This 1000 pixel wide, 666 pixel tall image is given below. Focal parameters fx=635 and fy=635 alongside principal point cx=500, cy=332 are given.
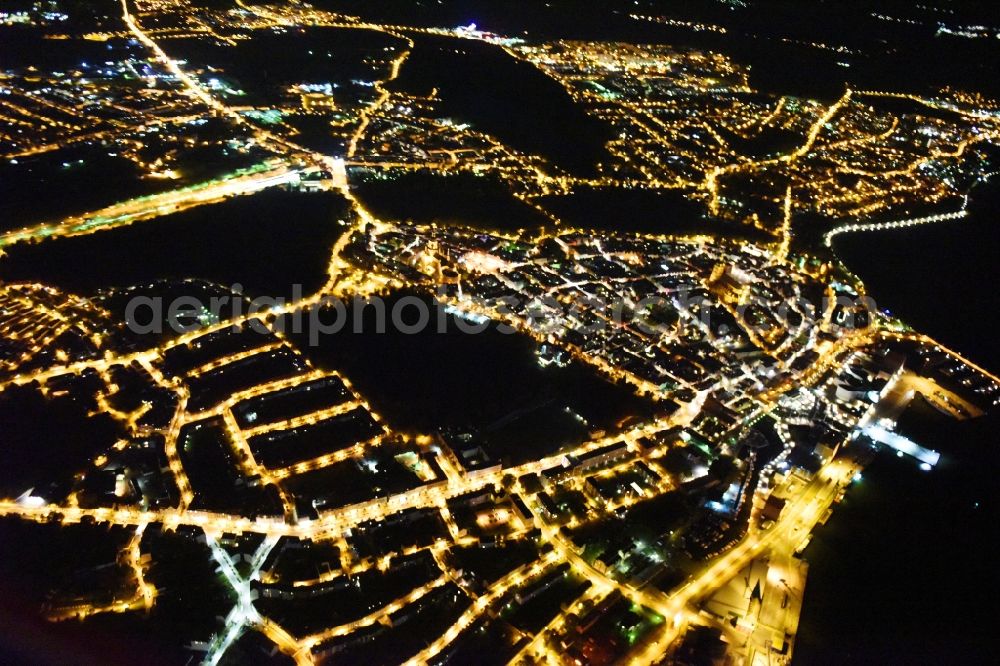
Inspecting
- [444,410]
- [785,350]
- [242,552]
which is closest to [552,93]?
[785,350]

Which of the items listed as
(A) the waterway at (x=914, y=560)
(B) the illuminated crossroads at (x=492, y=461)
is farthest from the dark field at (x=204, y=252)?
(A) the waterway at (x=914, y=560)

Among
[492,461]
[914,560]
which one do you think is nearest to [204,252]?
[492,461]

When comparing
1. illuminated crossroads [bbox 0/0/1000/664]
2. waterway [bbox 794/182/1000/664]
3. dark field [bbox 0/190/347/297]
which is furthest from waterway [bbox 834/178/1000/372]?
dark field [bbox 0/190/347/297]

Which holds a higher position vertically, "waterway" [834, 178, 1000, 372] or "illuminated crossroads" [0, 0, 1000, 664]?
"waterway" [834, 178, 1000, 372]

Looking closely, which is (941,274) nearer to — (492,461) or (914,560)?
(914,560)

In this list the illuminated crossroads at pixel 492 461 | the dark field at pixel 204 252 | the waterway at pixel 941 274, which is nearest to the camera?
the illuminated crossroads at pixel 492 461

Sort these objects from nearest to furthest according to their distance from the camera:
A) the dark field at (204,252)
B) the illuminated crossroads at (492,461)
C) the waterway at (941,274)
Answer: the illuminated crossroads at (492,461)
the dark field at (204,252)
the waterway at (941,274)

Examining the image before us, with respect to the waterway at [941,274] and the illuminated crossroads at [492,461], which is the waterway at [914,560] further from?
the waterway at [941,274]

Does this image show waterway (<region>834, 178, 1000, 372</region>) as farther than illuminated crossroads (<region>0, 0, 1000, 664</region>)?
Yes

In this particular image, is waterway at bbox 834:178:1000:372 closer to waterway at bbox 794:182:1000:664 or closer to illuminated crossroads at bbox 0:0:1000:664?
illuminated crossroads at bbox 0:0:1000:664

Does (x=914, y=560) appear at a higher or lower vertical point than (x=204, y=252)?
higher

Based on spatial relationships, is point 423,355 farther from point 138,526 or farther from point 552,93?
point 552,93
